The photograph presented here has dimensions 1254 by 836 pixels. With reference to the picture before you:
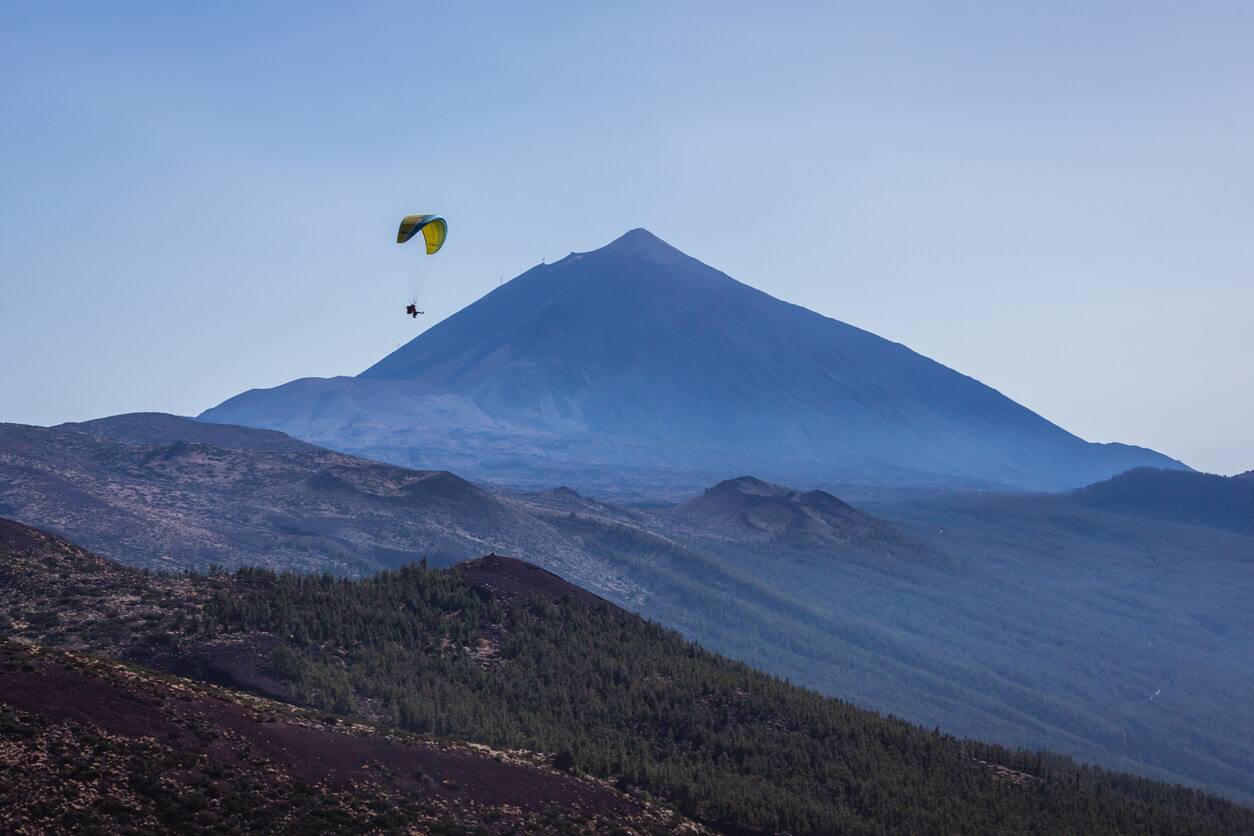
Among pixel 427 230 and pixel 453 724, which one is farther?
pixel 427 230

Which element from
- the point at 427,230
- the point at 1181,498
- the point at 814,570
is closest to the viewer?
the point at 427,230

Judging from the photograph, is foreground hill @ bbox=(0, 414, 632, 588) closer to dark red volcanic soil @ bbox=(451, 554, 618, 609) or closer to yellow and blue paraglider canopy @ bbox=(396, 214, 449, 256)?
dark red volcanic soil @ bbox=(451, 554, 618, 609)

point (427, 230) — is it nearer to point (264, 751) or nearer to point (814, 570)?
point (264, 751)

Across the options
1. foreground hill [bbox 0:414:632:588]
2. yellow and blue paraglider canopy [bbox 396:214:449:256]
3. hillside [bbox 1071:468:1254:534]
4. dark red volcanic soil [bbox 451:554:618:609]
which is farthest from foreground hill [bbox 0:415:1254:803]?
yellow and blue paraglider canopy [bbox 396:214:449:256]

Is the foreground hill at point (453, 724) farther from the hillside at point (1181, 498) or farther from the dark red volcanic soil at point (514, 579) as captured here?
the hillside at point (1181, 498)

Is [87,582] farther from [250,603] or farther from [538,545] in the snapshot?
[538,545]

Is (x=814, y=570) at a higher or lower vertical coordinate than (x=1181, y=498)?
lower

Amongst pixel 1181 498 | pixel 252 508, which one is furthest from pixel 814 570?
pixel 1181 498
